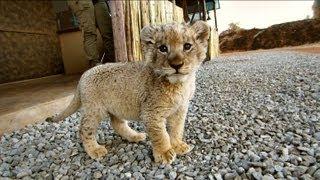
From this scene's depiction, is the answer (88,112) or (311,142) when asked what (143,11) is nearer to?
(88,112)

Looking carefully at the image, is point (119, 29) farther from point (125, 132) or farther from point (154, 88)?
point (154, 88)

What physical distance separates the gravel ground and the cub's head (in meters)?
0.77

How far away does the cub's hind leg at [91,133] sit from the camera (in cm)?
281

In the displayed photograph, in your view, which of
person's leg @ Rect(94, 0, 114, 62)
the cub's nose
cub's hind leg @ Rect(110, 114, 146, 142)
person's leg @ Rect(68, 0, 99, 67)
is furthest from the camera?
person's leg @ Rect(94, 0, 114, 62)

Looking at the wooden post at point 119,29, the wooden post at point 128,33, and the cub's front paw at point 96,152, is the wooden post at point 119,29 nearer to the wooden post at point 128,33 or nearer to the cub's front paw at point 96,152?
the wooden post at point 128,33

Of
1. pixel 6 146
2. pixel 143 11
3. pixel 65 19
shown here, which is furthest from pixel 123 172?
pixel 65 19

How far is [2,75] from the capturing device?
8.10m

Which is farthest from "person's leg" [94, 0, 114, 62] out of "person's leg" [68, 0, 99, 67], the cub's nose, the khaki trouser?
the cub's nose

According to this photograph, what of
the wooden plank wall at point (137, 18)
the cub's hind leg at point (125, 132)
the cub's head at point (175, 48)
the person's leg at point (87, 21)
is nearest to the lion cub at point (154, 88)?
the cub's head at point (175, 48)

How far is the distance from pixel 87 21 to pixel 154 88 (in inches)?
158

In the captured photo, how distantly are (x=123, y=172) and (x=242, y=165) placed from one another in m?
0.97

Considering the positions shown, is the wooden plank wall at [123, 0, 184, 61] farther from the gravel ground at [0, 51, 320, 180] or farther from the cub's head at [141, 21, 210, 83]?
the cub's head at [141, 21, 210, 83]

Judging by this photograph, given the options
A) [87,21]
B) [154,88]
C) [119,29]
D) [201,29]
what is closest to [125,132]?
[154,88]

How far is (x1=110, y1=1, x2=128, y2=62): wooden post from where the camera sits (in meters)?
5.57
